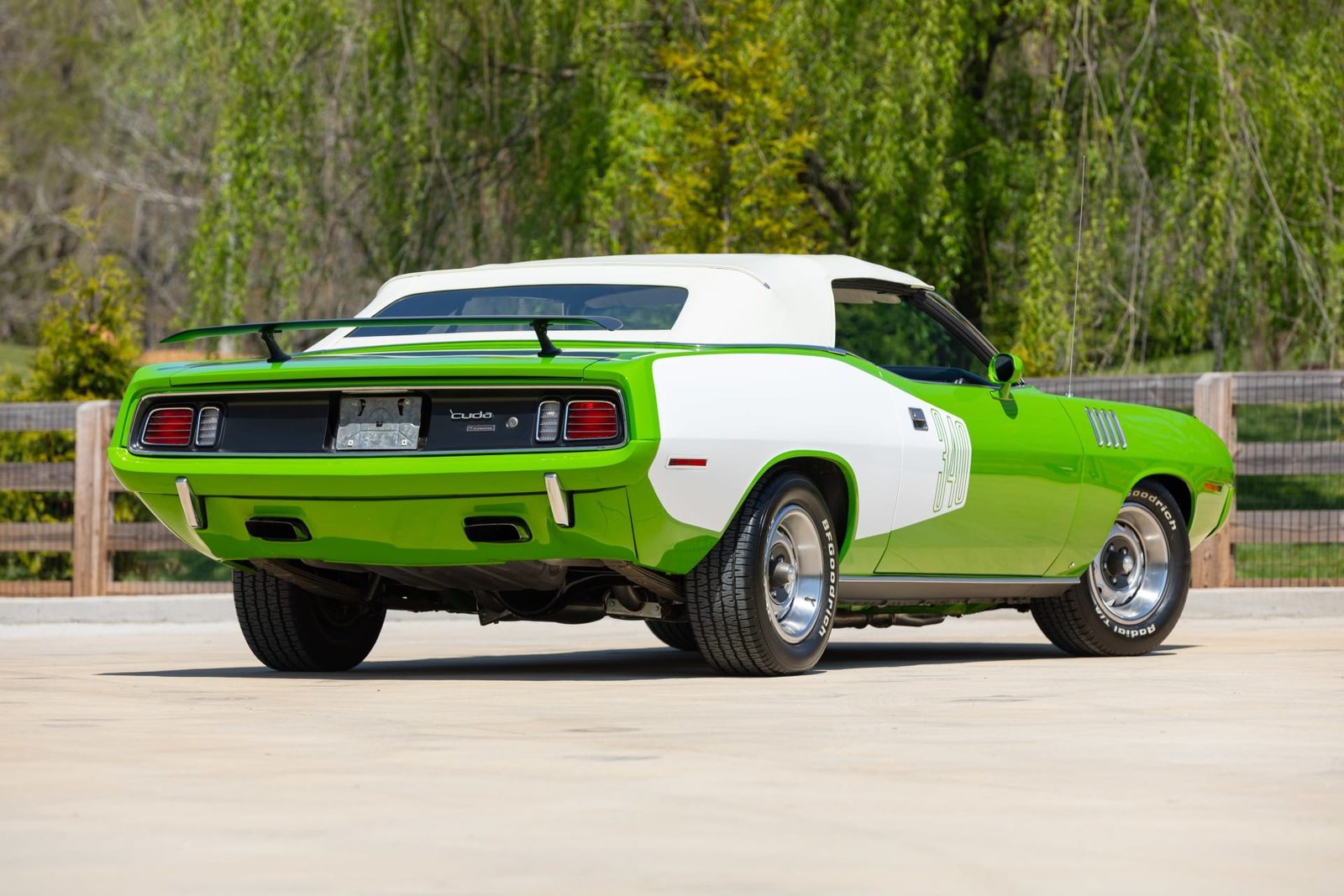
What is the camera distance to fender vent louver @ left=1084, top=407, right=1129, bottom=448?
9.46 meters

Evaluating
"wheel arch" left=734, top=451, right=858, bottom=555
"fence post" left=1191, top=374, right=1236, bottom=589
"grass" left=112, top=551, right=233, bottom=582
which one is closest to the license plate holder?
"wheel arch" left=734, top=451, right=858, bottom=555

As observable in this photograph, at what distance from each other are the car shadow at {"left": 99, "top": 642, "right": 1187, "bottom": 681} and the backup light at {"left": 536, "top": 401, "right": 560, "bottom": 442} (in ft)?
4.41

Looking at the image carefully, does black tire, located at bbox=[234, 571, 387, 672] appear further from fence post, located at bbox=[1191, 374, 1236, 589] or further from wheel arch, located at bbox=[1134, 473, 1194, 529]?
fence post, located at bbox=[1191, 374, 1236, 589]

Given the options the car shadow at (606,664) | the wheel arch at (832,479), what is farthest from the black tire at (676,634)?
the wheel arch at (832,479)

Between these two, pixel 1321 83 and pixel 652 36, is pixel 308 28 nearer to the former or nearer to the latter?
pixel 652 36

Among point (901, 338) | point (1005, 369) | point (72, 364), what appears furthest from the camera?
point (72, 364)

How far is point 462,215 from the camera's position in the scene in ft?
60.7

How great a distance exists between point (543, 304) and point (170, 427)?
4.82 ft

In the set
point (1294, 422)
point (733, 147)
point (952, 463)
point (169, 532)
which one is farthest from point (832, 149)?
point (952, 463)

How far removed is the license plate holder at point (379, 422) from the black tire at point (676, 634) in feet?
9.41

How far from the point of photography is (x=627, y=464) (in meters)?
7.13

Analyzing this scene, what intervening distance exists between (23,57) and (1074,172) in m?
45.3

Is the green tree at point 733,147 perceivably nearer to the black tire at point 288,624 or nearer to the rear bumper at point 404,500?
the black tire at point 288,624

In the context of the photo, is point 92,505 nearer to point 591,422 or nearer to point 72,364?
point 72,364
